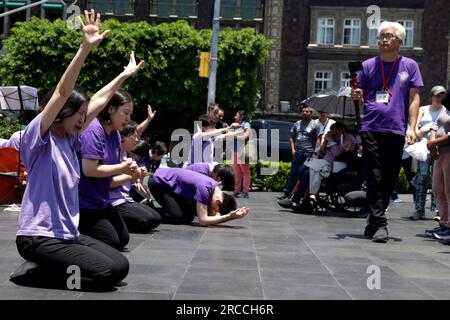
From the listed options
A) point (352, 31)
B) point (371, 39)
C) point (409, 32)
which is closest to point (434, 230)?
point (371, 39)

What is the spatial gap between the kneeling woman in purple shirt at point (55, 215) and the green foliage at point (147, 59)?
98.2 feet

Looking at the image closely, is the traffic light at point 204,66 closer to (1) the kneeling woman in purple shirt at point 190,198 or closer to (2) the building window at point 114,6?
(1) the kneeling woman in purple shirt at point 190,198

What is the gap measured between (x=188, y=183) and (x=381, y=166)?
2.33 metres

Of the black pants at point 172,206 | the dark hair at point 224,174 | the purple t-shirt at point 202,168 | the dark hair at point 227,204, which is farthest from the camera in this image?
the purple t-shirt at point 202,168

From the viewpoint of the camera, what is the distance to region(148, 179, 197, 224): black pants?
9172 mm

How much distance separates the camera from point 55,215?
4645mm

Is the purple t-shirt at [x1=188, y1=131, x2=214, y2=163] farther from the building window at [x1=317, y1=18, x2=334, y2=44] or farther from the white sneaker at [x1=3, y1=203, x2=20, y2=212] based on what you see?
the building window at [x1=317, y1=18, x2=334, y2=44]

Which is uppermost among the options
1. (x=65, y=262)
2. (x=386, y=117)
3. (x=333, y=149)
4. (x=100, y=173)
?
(x=386, y=117)

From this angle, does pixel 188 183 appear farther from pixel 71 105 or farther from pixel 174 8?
pixel 174 8

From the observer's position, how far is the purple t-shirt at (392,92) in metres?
8.12

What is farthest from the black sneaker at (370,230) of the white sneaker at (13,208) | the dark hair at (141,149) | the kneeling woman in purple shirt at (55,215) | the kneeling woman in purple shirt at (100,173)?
the white sneaker at (13,208)

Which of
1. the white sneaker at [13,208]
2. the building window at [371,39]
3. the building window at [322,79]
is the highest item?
the building window at [371,39]

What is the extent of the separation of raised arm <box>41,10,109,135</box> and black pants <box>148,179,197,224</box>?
15.6 ft
